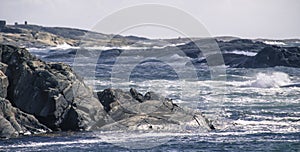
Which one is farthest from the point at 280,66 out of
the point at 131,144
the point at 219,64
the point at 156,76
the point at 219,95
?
the point at 131,144

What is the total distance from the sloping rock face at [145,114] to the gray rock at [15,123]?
2827 mm

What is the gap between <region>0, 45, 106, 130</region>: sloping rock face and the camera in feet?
85.7

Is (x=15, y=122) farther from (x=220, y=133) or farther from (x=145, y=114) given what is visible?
(x=220, y=133)

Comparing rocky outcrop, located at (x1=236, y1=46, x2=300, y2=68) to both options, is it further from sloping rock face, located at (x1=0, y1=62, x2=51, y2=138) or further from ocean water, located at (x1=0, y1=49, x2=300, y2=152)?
sloping rock face, located at (x1=0, y1=62, x2=51, y2=138)

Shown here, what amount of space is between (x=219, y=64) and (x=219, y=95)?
4190 centimetres

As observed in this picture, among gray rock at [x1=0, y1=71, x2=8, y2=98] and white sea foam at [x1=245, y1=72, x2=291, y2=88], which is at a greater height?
gray rock at [x1=0, y1=71, x2=8, y2=98]

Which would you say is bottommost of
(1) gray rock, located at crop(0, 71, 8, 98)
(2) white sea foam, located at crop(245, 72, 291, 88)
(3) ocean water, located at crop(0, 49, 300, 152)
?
(3) ocean water, located at crop(0, 49, 300, 152)

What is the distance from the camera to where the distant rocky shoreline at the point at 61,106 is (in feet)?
84.8

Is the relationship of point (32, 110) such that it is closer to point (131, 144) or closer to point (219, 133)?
point (131, 144)

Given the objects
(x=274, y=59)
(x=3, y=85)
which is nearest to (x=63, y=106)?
(x=3, y=85)

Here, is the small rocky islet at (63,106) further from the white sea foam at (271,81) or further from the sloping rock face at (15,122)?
the white sea foam at (271,81)

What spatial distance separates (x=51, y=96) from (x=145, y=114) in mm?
4215

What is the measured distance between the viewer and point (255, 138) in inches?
952

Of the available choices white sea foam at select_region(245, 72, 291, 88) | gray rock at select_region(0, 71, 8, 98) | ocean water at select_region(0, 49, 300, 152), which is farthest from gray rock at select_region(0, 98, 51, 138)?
white sea foam at select_region(245, 72, 291, 88)
